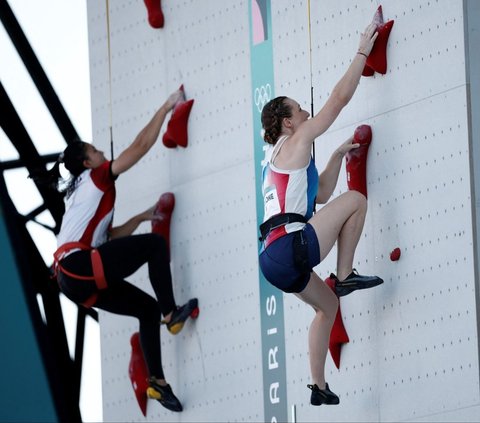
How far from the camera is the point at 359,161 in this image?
6.93 meters

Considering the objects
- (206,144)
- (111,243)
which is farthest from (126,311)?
(206,144)

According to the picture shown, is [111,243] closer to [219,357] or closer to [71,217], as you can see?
[71,217]

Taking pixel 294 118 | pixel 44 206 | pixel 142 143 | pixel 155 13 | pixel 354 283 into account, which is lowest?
pixel 354 283

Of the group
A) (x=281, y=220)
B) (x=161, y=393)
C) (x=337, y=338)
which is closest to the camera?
(x=281, y=220)

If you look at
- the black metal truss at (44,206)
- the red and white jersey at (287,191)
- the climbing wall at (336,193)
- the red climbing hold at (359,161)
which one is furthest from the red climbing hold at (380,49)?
the black metal truss at (44,206)

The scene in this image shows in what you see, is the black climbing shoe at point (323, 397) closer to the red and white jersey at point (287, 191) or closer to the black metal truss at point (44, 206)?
the red and white jersey at point (287, 191)

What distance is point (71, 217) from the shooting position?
7727 mm

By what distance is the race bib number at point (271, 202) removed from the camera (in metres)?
6.59

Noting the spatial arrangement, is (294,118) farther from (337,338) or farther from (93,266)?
(93,266)

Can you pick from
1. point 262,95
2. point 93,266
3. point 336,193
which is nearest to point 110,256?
point 93,266

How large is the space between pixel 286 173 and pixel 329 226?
0.26m

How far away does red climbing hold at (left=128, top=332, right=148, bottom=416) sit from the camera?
8.05 meters

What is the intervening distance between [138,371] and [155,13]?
5.66 feet

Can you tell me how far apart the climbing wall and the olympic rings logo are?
0.25 ft
